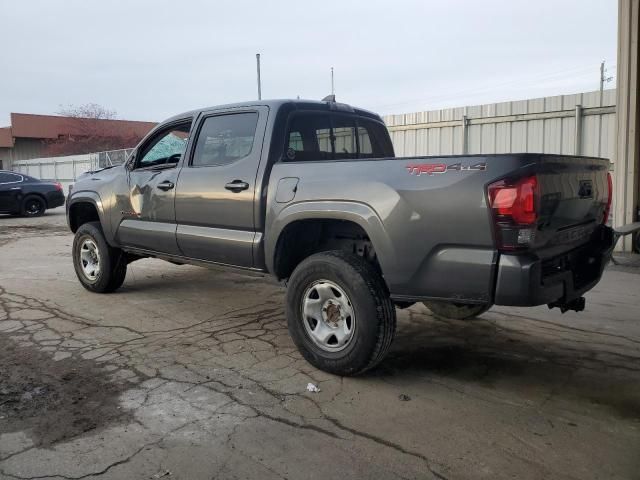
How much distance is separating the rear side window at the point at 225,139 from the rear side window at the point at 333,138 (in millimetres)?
365

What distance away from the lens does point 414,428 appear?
3.30 metres

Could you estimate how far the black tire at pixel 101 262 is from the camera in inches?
255

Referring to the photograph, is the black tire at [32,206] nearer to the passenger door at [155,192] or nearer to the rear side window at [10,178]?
the rear side window at [10,178]

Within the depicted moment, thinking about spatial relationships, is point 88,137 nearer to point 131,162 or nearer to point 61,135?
point 61,135

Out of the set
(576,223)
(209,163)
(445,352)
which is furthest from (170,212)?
(576,223)

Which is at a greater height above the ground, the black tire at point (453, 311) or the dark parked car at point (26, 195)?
the dark parked car at point (26, 195)

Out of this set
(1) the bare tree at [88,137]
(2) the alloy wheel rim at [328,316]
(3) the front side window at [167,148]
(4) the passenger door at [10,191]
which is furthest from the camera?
(1) the bare tree at [88,137]

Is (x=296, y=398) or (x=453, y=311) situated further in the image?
(x=453, y=311)

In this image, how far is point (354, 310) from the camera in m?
3.86

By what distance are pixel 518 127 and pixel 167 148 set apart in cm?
730

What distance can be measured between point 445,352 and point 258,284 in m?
3.24

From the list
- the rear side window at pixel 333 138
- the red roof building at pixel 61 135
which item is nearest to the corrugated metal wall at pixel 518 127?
the rear side window at pixel 333 138

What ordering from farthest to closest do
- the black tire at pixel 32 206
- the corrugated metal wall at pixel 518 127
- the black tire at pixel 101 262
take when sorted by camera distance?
the black tire at pixel 32 206 < the corrugated metal wall at pixel 518 127 < the black tire at pixel 101 262

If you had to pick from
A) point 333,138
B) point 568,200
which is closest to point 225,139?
point 333,138
